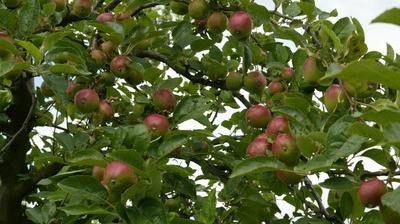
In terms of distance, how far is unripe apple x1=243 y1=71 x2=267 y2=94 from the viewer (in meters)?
2.12

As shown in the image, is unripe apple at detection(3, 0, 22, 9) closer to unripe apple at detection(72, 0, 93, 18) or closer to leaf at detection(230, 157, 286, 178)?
unripe apple at detection(72, 0, 93, 18)

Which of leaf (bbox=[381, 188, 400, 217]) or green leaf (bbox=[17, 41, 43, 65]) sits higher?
leaf (bbox=[381, 188, 400, 217])

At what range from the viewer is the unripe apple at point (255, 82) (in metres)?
2.12

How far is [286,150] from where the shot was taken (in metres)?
1.41

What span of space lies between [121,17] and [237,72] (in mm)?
530

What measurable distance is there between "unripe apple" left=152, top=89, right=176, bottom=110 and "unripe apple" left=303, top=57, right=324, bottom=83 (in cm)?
48

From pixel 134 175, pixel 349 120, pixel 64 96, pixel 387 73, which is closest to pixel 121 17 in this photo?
pixel 64 96

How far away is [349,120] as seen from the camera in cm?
138

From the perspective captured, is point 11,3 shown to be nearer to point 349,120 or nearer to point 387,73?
point 349,120

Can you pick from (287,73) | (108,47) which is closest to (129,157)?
(108,47)

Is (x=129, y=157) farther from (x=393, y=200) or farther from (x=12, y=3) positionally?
(x=12, y=3)

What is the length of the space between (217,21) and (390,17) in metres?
1.23

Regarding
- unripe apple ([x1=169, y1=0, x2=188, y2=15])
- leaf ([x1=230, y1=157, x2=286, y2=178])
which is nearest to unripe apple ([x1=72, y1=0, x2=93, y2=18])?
unripe apple ([x1=169, y1=0, x2=188, y2=15])

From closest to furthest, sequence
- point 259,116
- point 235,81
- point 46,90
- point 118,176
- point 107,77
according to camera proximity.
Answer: point 118,176, point 259,116, point 107,77, point 235,81, point 46,90
